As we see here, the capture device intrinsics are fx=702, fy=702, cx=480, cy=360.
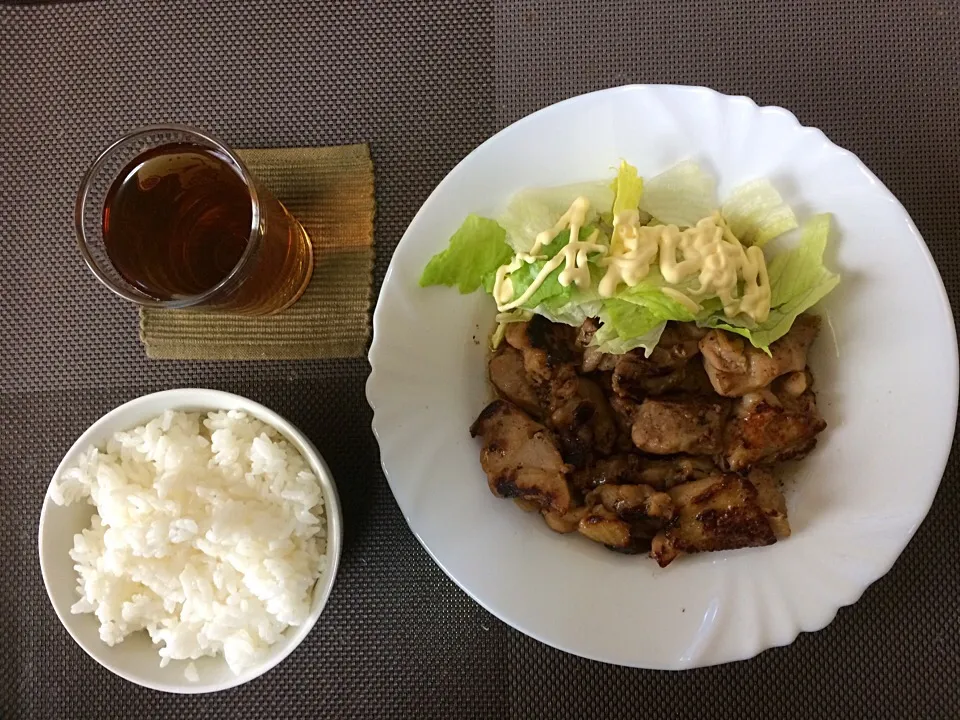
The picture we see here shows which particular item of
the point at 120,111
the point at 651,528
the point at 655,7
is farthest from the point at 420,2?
the point at 651,528

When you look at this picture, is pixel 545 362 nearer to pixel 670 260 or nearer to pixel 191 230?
pixel 670 260

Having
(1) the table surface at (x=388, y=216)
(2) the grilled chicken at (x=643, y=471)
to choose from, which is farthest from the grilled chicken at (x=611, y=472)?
(1) the table surface at (x=388, y=216)

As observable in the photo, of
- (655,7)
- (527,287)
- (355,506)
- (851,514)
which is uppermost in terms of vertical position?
(655,7)

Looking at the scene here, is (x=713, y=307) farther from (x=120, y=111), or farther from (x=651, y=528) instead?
(x=120, y=111)

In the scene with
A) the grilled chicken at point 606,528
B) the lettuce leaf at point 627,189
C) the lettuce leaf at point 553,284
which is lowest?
the grilled chicken at point 606,528

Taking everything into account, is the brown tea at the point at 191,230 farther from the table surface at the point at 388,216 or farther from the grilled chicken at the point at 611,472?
the grilled chicken at the point at 611,472

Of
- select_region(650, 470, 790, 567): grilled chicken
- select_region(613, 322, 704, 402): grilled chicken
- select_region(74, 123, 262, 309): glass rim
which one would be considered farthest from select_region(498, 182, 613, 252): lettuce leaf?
select_region(650, 470, 790, 567): grilled chicken

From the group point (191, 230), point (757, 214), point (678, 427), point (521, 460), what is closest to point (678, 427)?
point (678, 427)
